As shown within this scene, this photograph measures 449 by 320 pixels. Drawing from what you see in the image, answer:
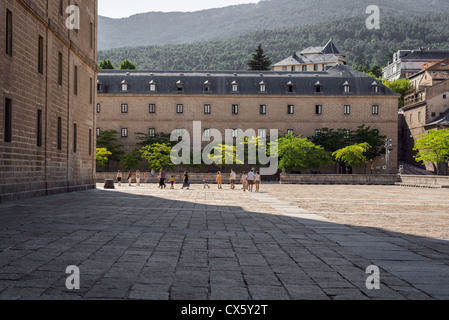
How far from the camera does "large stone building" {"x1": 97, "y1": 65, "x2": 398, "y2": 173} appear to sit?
219 feet

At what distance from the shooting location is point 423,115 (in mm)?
70500

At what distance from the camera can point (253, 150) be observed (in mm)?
63844

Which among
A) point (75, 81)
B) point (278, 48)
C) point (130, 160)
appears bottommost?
point (130, 160)

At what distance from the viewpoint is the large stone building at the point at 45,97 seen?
1708 cm

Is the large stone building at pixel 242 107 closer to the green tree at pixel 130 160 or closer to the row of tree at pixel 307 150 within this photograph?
the row of tree at pixel 307 150

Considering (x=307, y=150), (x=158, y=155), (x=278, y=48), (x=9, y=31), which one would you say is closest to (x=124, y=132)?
(x=158, y=155)

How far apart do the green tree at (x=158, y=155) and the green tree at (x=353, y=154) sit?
73.0ft

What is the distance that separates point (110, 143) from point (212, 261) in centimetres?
6110

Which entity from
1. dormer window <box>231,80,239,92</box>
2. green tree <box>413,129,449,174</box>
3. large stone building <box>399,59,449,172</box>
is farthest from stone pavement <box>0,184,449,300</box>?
large stone building <box>399,59,449,172</box>

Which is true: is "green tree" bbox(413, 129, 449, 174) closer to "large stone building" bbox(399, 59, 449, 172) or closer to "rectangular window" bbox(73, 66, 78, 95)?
"large stone building" bbox(399, 59, 449, 172)

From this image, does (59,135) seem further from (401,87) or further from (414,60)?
(414,60)

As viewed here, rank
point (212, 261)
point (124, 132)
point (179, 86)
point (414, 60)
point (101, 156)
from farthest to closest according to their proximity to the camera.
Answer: point (414, 60) → point (179, 86) → point (124, 132) → point (101, 156) → point (212, 261)
